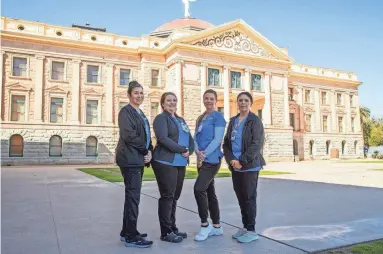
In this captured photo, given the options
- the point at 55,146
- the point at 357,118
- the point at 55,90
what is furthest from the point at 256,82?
the point at 55,146

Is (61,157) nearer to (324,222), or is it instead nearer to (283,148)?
(283,148)

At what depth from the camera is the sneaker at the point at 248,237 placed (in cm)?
403

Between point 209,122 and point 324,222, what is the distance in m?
2.53

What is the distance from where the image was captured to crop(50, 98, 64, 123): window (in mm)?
27109

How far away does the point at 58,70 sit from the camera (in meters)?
27.6

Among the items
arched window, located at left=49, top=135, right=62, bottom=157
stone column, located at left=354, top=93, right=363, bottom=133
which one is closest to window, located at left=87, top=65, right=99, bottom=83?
arched window, located at left=49, top=135, right=62, bottom=157

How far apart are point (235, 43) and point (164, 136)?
29.2 metres

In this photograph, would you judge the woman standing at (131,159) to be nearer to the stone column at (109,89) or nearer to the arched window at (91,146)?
the arched window at (91,146)

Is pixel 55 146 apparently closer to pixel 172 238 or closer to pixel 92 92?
pixel 92 92

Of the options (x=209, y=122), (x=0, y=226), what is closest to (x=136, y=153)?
(x=209, y=122)

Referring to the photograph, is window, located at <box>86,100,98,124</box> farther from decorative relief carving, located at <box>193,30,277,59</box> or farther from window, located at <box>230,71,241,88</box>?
window, located at <box>230,71,241,88</box>

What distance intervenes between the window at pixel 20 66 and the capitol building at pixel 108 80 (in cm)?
7

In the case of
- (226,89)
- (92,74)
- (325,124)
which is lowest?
(325,124)

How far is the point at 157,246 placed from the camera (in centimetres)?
389
